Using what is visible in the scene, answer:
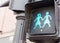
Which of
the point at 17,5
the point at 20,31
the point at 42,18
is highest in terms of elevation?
the point at 17,5

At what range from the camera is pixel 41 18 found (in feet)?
6.29

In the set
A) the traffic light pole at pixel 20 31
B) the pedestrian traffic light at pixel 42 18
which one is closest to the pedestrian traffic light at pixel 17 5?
the traffic light pole at pixel 20 31

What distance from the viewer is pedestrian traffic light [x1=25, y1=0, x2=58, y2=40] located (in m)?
1.84

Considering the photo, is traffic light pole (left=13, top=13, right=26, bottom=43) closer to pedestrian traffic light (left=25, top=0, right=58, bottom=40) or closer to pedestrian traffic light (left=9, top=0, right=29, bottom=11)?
pedestrian traffic light (left=9, top=0, right=29, bottom=11)

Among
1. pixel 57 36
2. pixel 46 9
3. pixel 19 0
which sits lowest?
pixel 57 36

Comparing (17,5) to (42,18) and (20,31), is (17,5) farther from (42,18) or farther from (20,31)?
(42,18)

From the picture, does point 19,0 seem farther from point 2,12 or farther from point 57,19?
point 2,12

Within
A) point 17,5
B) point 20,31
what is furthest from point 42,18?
point 17,5

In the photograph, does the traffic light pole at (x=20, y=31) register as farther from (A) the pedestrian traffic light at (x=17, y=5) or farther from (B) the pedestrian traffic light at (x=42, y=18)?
(B) the pedestrian traffic light at (x=42, y=18)

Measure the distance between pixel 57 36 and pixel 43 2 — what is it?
0.35 metres

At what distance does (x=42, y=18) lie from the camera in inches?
75.4

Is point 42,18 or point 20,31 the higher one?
point 42,18

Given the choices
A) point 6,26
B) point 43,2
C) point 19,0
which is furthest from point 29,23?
point 6,26

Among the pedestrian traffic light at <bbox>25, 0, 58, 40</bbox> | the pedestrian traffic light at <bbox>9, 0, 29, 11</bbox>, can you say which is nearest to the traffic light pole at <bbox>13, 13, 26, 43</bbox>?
the pedestrian traffic light at <bbox>9, 0, 29, 11</bbox>
